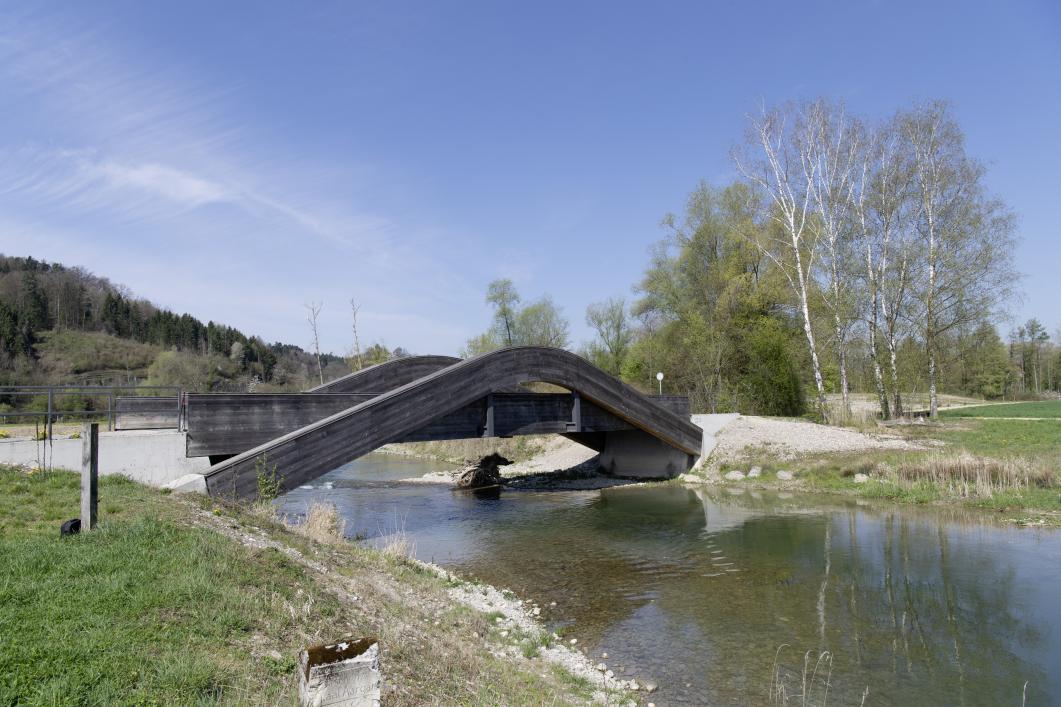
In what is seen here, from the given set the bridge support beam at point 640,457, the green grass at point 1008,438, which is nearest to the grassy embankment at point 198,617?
A: the bridge support beam at point 640,457

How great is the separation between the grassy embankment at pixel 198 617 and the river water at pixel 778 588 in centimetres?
202

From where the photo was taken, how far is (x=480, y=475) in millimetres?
24312

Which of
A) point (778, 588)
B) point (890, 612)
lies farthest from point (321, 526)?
point (890, 612)

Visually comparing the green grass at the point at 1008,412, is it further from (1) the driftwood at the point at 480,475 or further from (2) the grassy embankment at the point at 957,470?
(1) the driftwood at the point at 480,475

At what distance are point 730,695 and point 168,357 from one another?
55.2 m

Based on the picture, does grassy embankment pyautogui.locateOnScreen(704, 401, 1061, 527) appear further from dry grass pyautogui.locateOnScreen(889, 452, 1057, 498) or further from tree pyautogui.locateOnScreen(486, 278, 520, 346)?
tree pyautogui.locateOnScreen(486, 278, 520, 346)

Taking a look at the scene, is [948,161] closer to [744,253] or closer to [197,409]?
[744,253]

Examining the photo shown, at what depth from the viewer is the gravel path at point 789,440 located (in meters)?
23.2

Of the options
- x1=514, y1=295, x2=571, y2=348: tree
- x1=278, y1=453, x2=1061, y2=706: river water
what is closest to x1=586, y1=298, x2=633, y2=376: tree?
x1=514, y1=295, x2=571, y2=348: tree

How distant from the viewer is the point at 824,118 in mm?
29750

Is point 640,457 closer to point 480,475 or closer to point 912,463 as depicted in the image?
point 480,475

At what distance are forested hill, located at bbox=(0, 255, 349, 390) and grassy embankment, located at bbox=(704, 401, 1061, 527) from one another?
44909mm

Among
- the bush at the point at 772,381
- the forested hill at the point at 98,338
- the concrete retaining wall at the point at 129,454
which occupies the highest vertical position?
the forested hill at the point at 98,338

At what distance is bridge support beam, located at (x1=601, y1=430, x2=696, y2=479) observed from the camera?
2523cm
